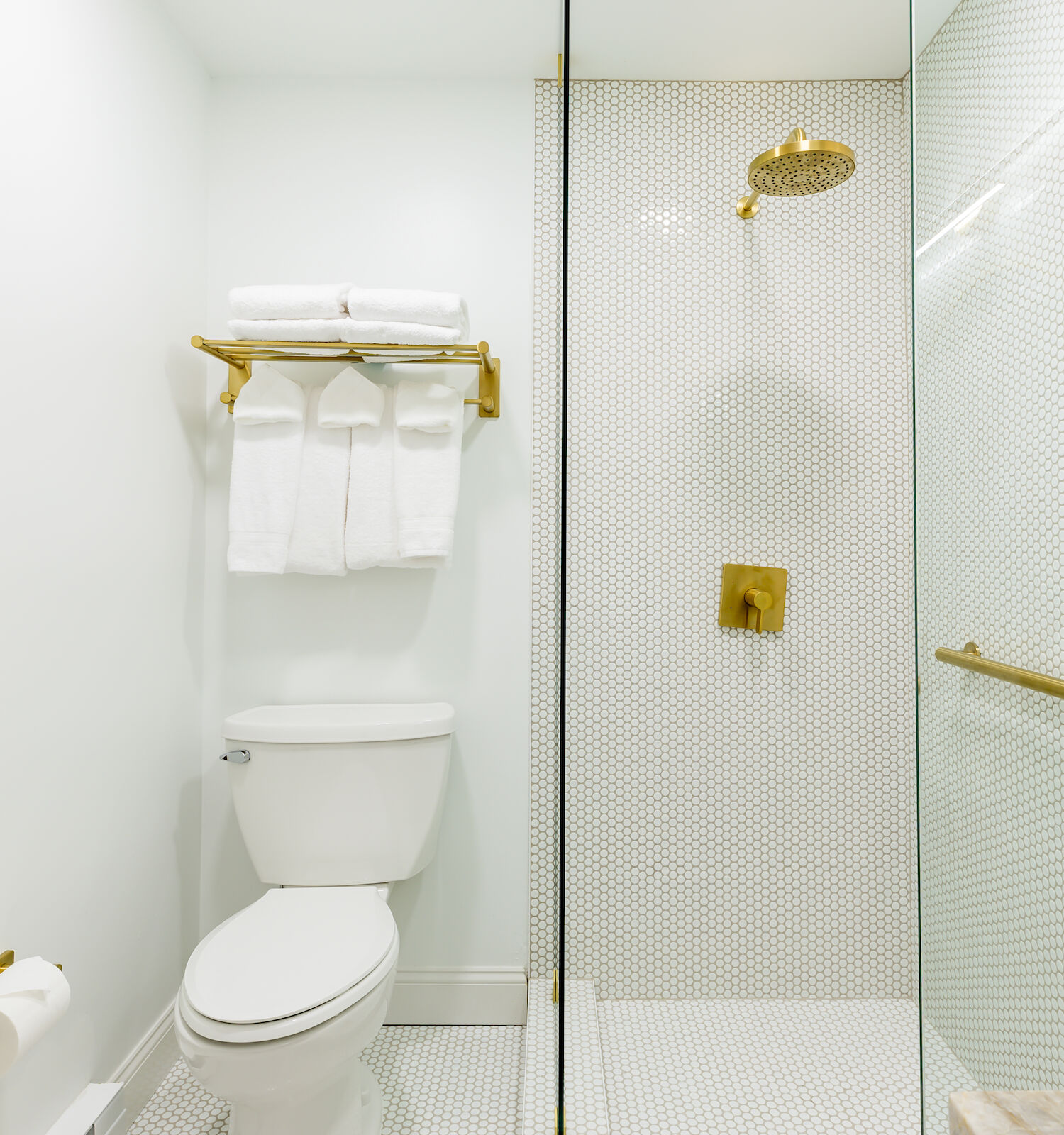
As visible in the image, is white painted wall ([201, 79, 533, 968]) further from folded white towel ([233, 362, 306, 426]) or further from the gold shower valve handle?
the gold shower valve handle

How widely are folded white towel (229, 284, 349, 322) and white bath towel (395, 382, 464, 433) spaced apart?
6.0 inches

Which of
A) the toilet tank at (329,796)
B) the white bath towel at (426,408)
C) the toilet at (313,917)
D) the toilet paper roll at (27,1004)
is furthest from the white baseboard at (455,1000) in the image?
the white bath towel at (426,408)

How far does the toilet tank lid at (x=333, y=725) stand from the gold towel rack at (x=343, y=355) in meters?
0.69

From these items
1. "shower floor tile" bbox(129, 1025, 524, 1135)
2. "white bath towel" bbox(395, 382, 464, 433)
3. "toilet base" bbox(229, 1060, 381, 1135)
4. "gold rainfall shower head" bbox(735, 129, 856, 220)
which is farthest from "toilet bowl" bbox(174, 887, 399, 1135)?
"gold rainfall shower head" bbox(735, 129, 856, 220)

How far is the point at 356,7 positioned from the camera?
4.66 ft

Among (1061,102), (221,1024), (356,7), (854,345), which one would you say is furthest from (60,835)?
(356,7)

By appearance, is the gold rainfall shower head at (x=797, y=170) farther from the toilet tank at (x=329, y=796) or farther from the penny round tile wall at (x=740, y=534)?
the toilet tank at (x=329, y=796)

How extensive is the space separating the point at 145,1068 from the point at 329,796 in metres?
0.60

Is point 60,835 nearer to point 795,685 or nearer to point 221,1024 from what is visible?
point 221,1024

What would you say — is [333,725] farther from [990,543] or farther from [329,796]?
[990,543]

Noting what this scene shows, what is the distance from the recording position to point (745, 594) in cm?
74

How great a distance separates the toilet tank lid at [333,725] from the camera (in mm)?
1420

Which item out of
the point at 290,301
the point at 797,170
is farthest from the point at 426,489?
the point at 797,170

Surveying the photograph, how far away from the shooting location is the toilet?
1014mm
